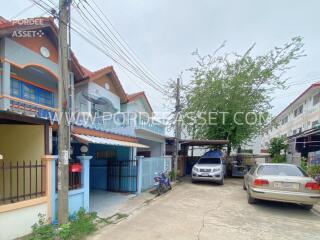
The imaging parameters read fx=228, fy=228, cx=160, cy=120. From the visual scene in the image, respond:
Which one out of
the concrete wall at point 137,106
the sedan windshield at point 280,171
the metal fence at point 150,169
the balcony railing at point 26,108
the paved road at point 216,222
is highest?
the concrete wall at point 137,106

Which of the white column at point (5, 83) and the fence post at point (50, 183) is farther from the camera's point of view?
the white column at point (5, 83)

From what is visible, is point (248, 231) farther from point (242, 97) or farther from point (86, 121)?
point (242, 97)

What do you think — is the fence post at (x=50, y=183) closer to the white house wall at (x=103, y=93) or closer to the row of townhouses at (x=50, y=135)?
the row of townhouses at (x=50, y=135)

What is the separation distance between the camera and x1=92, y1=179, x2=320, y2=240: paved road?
17.0ft

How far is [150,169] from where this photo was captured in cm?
1144

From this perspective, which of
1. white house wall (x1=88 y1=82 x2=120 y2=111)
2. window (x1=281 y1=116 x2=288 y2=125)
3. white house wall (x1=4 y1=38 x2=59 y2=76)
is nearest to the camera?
white house wall (x1=4 y1=38 x2=59 y2=76)

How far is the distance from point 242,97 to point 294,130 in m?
16.4

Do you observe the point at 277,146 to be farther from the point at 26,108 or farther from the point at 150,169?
the point at 26,108

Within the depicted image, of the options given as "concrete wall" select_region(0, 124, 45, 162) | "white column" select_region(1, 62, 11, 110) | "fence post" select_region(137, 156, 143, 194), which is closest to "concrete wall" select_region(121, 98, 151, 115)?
"fence post" select_region(137, 156, 143, 194)

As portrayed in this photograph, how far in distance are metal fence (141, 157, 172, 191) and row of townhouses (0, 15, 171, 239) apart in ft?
0.15

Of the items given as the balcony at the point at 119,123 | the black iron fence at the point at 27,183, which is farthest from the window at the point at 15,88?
the black iron fence at the point at 27,183

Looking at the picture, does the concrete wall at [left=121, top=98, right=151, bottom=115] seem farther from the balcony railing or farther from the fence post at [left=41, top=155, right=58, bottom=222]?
the fence post at [left=41, top=155, right=58, bottom=222]

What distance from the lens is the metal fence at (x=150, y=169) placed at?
10.6 metres

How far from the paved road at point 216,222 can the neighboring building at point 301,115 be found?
10698 millimetres
